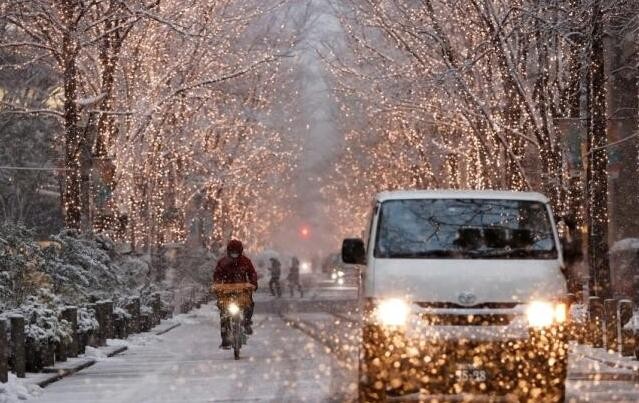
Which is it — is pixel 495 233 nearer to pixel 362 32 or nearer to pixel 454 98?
pixel 454 98

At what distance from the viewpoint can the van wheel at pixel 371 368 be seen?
11.6m

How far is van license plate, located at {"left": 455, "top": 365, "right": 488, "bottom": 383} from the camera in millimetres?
11445

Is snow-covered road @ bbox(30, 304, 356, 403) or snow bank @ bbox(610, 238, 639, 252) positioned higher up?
snow bank @ bbox(610, 238, 639, 252)

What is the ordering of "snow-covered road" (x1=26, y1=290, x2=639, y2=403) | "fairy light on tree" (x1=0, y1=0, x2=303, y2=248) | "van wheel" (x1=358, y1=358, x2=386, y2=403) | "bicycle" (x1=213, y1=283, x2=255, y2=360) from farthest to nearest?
"fairy light on tree" (x1=0, y1=0, x2=303, y2=248) → "bicycle" (x1=213, y1=283, x2=255, y2=360) → "snow-covered road" (x1=26, y1=290, x2=639, y2=403) → "van wheel" (x1=358, y1=358, x2=386, y2=403)

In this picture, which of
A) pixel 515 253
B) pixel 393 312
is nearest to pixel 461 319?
pixel 393 312

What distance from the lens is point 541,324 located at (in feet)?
38.1

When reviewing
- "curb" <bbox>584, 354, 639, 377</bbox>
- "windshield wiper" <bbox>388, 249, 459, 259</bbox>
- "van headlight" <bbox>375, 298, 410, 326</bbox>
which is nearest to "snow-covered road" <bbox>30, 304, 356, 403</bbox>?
"van headlight" <bbox>375, 298, 410, 326</bbox>

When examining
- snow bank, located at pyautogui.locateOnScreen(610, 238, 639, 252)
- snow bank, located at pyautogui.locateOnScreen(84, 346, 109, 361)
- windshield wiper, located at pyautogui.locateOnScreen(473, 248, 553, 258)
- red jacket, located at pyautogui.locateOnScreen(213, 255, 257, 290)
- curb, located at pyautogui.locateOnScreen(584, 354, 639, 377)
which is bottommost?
curb, located at pyautogui.locateOnScreen(584, 354, 639, 377)

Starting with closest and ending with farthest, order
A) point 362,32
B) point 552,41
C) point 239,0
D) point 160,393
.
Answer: point 160,393 → point 552,41 → point 362,32 → point 239,0

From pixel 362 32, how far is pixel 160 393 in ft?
81.0

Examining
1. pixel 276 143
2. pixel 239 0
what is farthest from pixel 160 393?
pixel 276 143

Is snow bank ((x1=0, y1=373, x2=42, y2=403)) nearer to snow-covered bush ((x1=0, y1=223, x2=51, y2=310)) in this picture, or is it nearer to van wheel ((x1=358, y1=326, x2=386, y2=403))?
snow-covered bush ((x1=0, y1=223, x2=51, y2=310))

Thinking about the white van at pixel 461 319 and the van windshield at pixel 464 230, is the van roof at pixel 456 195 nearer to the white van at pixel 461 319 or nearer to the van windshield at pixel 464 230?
the van windshield at pixel 464 230

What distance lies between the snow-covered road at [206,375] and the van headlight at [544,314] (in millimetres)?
2530
